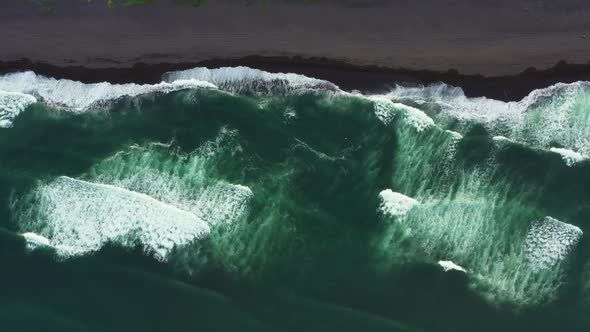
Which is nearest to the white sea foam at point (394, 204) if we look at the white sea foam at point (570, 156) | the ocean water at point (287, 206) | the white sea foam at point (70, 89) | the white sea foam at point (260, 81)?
the ocean water at point (287, 206)

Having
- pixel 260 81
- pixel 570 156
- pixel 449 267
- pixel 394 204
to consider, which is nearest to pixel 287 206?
pixel 394 204

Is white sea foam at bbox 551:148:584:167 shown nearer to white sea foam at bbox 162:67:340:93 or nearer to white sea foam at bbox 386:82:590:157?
white sea foam at bbox 386:82:590:157

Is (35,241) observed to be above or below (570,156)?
below

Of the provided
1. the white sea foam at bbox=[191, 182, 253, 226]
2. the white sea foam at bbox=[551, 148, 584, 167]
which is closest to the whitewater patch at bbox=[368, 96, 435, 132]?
the white sea foam at bbox=[551, 148, 584, 167]

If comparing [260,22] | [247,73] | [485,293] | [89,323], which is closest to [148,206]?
[89,323]

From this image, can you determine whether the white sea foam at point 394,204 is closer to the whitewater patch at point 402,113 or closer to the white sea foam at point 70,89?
the whitewater patch at point 402,113

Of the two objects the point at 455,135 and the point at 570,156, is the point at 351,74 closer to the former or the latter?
the point at 455,135
